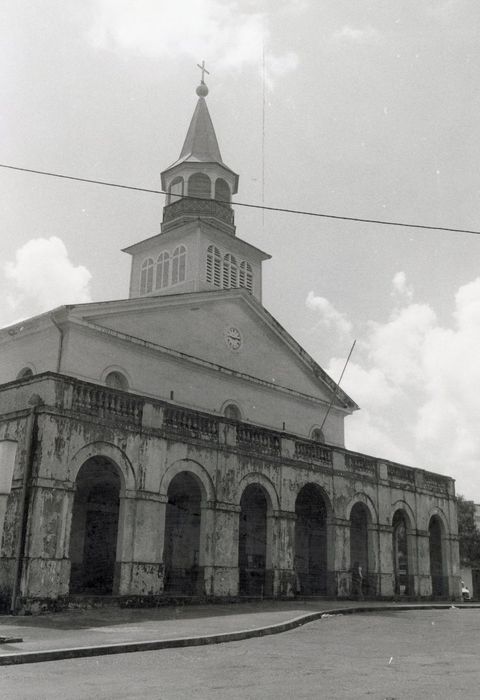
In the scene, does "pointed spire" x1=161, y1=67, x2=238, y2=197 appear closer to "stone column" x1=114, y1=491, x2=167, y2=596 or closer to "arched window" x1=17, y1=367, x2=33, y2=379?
"arched window" x1=17, y1=367, x2=33, y2=379

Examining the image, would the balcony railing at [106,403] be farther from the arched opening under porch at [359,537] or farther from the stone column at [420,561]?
the stone column at [420,561]

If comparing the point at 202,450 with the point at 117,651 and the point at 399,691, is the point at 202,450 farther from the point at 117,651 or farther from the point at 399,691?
the point at 399,691

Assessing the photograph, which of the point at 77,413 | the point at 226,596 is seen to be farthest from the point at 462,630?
the point at 77,413

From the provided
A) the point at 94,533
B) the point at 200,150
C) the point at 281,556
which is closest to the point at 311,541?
the point at 281,556

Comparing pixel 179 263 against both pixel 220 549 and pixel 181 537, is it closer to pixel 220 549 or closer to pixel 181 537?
pixel 181 537

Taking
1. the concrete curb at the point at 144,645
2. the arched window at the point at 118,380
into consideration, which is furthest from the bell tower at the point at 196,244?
the concrete curb at the point at 144,645

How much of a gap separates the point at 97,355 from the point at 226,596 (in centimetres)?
871

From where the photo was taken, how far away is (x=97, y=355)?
24.0 metres

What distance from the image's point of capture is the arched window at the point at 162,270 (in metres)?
32.1

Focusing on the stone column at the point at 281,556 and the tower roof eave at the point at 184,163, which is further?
the tower roof eave at the point at 184,163

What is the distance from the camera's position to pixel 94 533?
2211cm

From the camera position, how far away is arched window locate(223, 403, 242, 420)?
27958mm

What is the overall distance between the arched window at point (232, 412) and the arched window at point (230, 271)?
6.07m

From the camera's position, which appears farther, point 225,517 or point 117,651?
point 225,517
